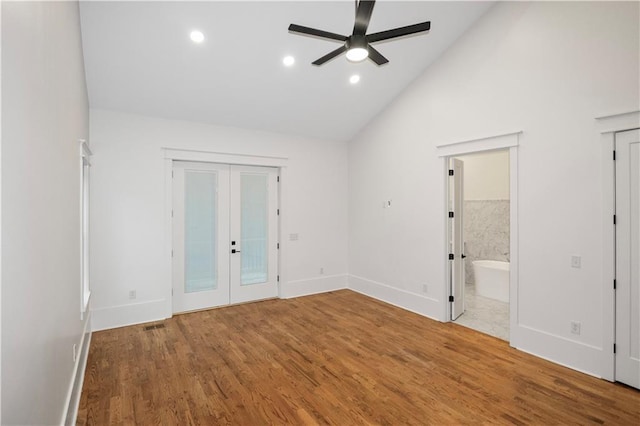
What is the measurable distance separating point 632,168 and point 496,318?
2.72m

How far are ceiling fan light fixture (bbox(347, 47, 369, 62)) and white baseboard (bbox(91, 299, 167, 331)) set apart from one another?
13.9ft

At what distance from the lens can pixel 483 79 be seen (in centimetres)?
410

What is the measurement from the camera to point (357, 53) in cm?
284

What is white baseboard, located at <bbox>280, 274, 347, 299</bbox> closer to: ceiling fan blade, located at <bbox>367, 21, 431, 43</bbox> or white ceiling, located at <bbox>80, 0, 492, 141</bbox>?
white ceiling, located at <bbox>80, 0, 492, 141</bbox>

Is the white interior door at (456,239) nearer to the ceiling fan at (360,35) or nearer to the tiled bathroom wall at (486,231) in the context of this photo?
the tiled bathroom wall at (486,231)

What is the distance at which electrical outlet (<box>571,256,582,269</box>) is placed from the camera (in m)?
3.27

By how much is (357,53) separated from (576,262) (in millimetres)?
3078

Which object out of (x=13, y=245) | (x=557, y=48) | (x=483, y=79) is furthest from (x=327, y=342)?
(x=557, y=48)

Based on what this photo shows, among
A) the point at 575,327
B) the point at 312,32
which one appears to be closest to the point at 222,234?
the point at 312,32

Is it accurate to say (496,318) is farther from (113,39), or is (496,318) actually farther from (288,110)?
(113,39)

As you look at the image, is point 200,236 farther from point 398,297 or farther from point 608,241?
point 608,241

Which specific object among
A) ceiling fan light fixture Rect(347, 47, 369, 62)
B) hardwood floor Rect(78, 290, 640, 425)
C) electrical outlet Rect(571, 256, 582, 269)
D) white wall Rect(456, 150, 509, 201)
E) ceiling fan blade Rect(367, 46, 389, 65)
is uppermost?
ceiling fan blade Rect(367, 46, 389, 65)

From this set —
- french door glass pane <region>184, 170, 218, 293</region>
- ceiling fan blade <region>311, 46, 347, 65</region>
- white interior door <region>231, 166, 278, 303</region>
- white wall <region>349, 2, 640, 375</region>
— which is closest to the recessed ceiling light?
ceiling fan blade <region>311, 46, 347, 65</region>

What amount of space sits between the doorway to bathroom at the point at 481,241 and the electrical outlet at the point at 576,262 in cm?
129
